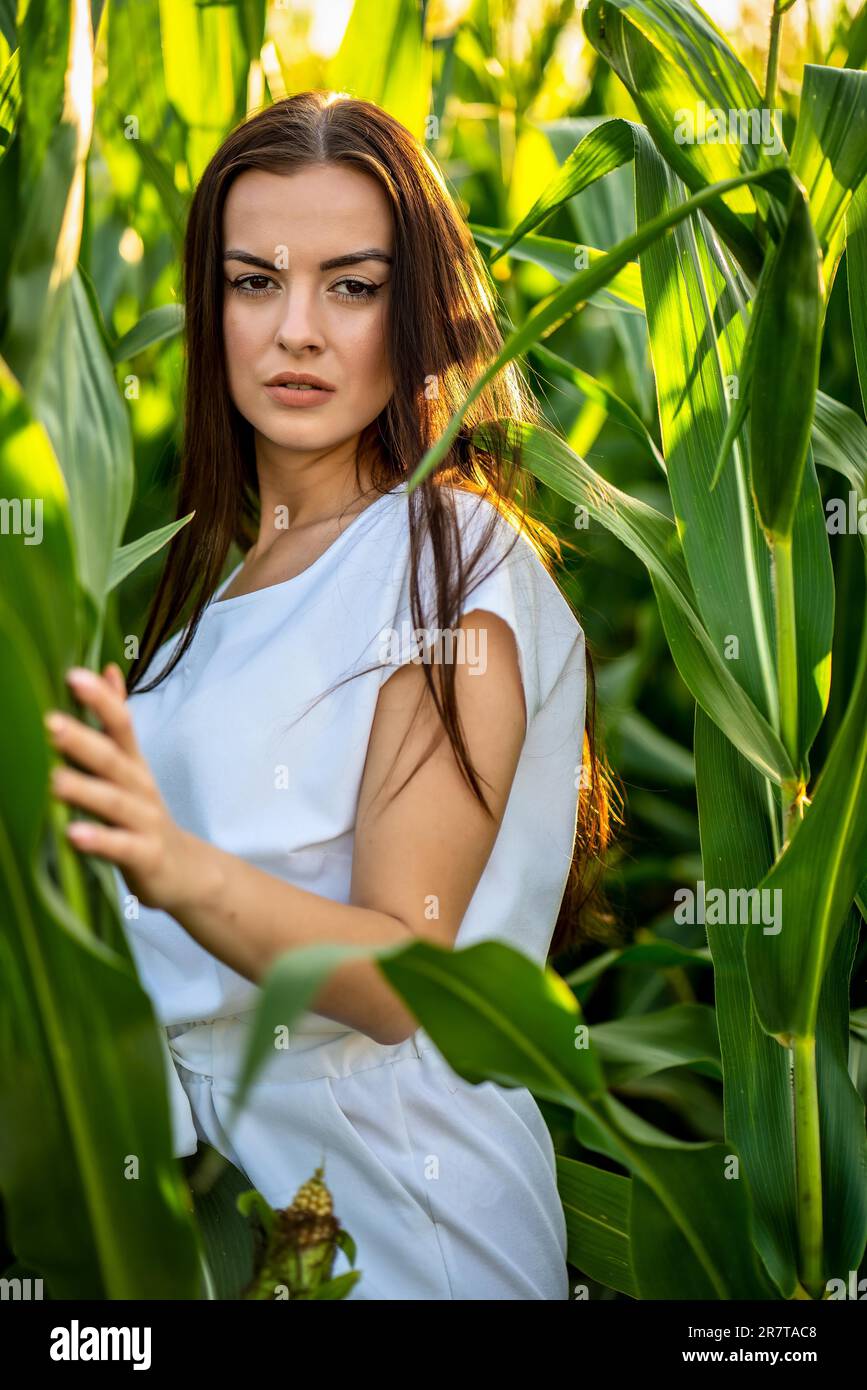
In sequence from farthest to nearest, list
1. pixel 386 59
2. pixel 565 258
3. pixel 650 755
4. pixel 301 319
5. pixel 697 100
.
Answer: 1. pixel 650 755
2. pixel 386 59
3. pixel 565 258
4. pixel 301 319
5. pixel 697 100

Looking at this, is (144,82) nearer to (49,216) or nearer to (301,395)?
(301,395)

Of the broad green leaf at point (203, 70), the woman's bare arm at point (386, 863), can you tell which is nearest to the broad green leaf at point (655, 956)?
the woman's bare arm at point (386, 863)

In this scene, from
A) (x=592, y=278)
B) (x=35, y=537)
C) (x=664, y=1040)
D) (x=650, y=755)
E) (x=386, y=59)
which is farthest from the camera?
(x=650, y=755)

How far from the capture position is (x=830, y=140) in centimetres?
66

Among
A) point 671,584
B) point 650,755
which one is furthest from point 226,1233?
point 650,755

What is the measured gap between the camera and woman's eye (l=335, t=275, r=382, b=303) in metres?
0.80

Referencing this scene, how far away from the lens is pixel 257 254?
80cm

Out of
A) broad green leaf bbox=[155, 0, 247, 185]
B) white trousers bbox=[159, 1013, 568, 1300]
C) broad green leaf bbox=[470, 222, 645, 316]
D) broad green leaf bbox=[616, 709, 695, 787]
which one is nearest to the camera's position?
white trousers bbox=[159, 1013, 568, 1300]

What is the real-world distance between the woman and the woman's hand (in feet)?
0.57

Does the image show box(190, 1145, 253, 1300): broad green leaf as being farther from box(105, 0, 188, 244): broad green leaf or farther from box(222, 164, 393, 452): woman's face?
box(105, 0, 188, 244): broad green leaf

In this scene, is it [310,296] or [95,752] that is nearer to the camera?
[95,752]

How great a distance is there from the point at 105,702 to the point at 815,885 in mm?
379

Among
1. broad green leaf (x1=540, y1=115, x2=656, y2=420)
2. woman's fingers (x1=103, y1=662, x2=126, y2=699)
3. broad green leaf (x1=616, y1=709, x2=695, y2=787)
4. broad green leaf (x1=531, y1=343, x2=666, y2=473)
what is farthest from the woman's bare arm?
broad green leaf (x1=616, y1=709, x2=695, y2=787)
